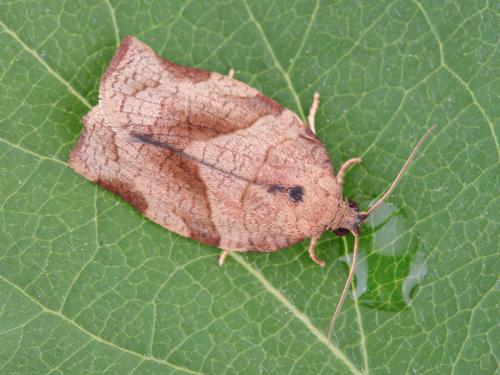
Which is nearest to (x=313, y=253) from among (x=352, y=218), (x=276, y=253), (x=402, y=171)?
(x=276, y=253)

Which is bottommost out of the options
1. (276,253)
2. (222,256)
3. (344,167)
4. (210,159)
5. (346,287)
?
(222,256)

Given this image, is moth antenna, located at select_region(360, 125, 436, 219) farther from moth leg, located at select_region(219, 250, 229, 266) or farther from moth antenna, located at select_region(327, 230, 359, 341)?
moth leg, located at select_region(219, 250, 229, 266)

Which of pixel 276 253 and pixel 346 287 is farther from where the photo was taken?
pixel 276 253

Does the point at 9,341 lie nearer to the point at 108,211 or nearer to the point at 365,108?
the point at 108,211

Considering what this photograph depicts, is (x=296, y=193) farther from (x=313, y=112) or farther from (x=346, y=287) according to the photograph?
Answer: (x=346, y=287)

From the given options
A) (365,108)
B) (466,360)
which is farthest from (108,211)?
(466,360)

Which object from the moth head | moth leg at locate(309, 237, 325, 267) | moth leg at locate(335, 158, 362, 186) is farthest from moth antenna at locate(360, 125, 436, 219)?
moth leg at locate(309, 237, 325, 267)
